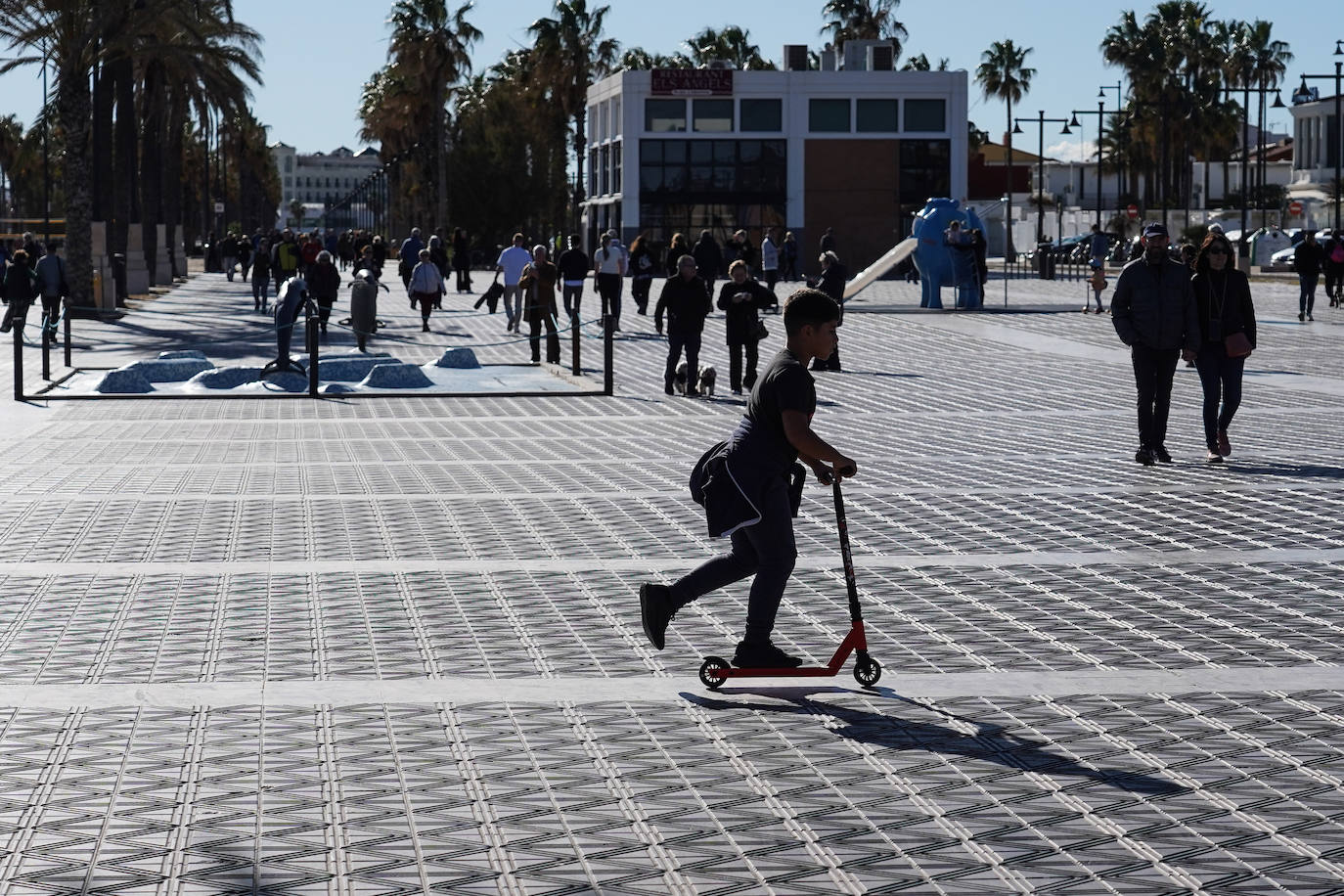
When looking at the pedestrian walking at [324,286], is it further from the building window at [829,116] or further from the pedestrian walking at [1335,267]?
the building window at [829,116]

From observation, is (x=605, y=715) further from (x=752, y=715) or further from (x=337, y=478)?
(x=337, y=478)

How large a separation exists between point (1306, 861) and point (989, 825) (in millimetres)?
821

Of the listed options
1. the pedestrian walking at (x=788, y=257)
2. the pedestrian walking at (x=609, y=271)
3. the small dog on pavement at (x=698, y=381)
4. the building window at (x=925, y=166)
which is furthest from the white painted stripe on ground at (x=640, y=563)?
the building window at (x=925, y=166)

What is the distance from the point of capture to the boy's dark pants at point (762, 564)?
686cm

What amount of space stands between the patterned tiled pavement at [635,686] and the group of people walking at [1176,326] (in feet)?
1.06

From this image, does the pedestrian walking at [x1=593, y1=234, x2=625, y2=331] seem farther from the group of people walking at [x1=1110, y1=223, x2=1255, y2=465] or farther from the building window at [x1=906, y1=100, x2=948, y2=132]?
the building window at [x1=906, y1=100, x2=948, y2=132]

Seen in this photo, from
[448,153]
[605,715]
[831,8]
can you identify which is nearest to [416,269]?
[605,715]

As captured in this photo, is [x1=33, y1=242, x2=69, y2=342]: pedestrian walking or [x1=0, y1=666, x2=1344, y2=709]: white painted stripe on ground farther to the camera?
[x1=33, y1=242, x2=69, y2=342]: pedestrian walking

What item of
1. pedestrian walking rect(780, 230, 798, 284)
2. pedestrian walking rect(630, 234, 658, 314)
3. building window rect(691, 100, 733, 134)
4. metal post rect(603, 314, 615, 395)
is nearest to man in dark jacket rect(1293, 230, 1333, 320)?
pedestrian walking rect(630, 234, 658, 314)

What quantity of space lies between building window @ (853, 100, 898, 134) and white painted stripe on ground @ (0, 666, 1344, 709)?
69.9m

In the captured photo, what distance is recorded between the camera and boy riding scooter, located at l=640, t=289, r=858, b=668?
671 cm

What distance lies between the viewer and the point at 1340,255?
38.4 m

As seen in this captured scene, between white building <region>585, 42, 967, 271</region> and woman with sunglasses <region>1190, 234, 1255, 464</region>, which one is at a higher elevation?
white building <region>585, 42, 967, 271</region>

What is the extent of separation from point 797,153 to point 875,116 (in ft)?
11.0
